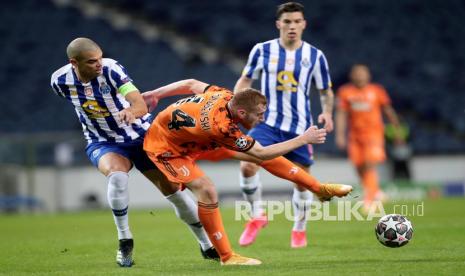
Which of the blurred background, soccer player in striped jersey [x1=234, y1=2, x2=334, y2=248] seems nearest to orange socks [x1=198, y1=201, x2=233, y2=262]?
soccer player in striped jersey [x1=234, y1=2, x2=334, y2=248]

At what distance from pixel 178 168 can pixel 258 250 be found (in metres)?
1.82

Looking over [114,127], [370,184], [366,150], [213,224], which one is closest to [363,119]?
[366,150]

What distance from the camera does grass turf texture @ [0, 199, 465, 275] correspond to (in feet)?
21.9

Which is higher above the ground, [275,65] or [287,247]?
[275,65]

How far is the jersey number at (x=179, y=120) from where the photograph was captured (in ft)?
22.5

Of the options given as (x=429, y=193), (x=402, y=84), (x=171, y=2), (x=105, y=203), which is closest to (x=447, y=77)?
(x=402, y=84)

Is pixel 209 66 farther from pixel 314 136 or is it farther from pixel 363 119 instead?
pixel 314 136

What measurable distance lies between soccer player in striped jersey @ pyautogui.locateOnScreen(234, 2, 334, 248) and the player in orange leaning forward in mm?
1666

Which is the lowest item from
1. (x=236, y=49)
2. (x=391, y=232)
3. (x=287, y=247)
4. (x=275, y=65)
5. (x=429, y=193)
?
(x=429, y=193)

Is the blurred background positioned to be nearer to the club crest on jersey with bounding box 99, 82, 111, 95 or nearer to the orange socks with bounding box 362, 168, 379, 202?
the orange socks with bounding box 362, 168, 379, 202

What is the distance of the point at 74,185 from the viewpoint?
60.3ft

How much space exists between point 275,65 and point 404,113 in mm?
13684

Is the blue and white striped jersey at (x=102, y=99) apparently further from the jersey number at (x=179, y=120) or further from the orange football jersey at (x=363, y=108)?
the orange football jersey at (x=363, y=108)

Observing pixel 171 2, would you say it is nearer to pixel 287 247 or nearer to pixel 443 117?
pixel 443 117
